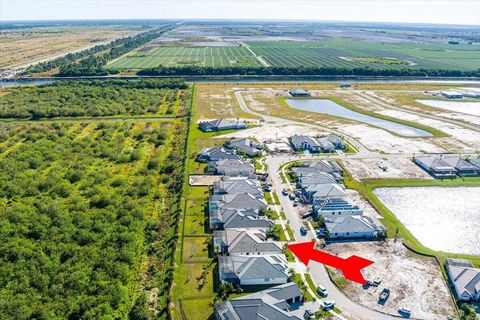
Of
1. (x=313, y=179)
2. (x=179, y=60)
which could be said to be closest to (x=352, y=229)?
(x=313, y=179)

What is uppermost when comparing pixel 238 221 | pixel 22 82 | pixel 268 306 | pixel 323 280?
pixel 22 82

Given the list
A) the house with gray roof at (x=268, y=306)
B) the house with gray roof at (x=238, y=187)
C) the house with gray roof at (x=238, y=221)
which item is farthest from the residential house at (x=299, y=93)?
the house with gray roof at (x=268, y=306)

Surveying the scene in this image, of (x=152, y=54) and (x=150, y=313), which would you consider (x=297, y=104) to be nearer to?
(x=150, y=313)

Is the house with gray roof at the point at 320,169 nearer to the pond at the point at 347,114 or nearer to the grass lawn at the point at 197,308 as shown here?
the grass lawn at the point at 197,308

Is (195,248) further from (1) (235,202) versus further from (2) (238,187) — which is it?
(2) (238,187)

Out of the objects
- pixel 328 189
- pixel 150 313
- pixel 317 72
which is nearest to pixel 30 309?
pixel 150 313

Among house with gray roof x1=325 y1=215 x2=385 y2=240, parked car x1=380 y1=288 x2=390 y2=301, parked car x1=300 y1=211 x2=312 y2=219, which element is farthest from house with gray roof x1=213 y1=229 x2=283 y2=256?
parked car x1=380 y1=288 x2=390 y2=301

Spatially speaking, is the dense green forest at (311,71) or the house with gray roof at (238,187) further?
the dense green forest at (311,71)
